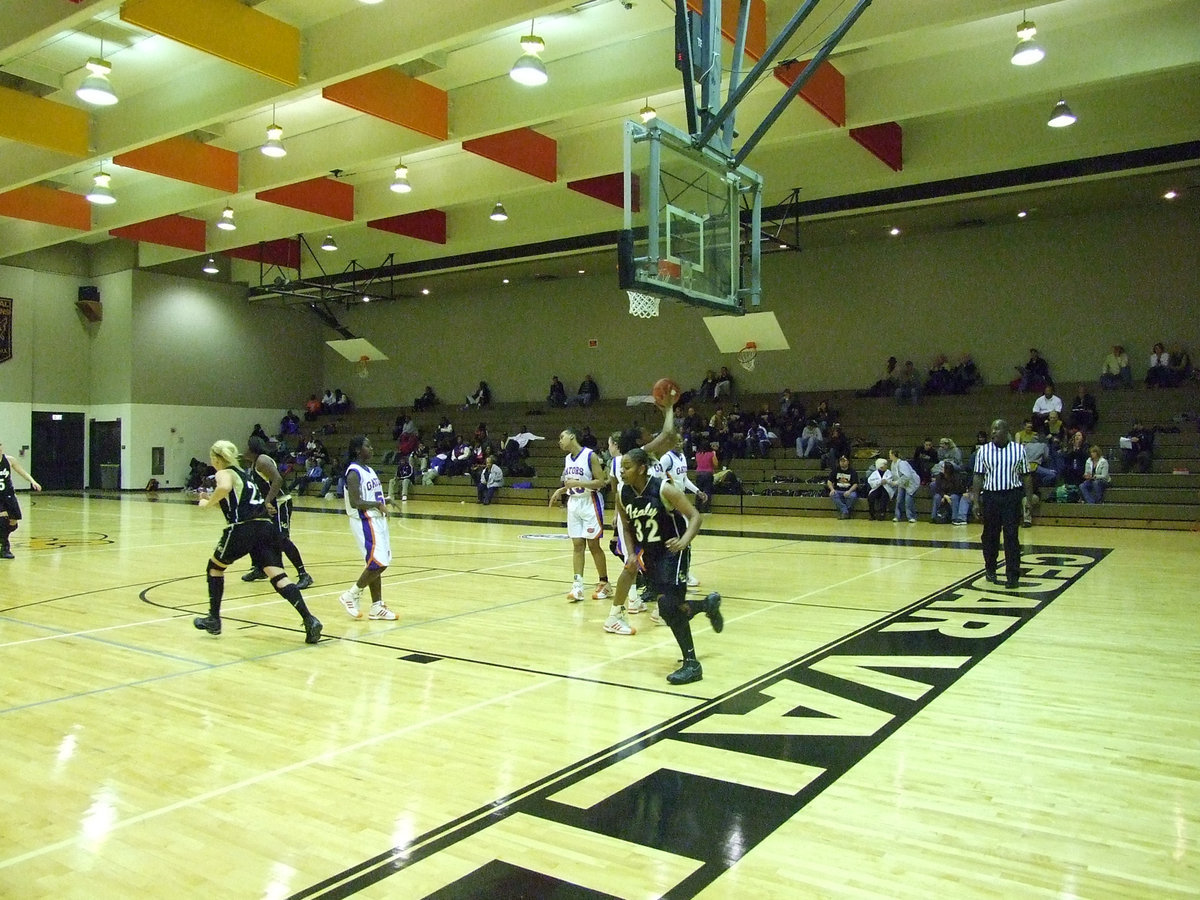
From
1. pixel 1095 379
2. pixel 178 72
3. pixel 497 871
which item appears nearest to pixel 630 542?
pixel 497 871

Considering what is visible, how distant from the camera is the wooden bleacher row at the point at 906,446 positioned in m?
15.6

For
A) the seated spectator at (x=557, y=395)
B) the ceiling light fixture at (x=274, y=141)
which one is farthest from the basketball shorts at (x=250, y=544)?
the seated spectator at (x=557, y=395)

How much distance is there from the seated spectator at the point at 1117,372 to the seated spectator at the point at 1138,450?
2228 millimetres

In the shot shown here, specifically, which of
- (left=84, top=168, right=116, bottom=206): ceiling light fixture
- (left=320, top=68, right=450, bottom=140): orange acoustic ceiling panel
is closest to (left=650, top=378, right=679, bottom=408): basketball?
(left=320, top=68, right=450, bottom=140): orange acoustic ceiling panel

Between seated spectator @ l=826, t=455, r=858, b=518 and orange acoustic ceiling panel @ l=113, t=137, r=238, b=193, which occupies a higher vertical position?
orange acoustic ceiling panel @ l=113, t=137, r=238, b=193

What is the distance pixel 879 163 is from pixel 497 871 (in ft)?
47.6

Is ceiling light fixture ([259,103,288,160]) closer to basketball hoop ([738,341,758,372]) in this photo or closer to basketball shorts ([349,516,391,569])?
basketball shorts ([349,516,391,569])

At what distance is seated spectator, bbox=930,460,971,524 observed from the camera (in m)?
15.9

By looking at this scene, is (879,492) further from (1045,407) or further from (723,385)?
(723,385)

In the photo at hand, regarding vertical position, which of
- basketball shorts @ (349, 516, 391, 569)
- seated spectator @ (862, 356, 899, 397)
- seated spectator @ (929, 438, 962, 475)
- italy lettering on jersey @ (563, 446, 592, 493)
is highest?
seated spectator @ (862, 356, 899, 397)

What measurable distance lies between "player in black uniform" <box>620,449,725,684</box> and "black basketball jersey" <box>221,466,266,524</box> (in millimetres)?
2868

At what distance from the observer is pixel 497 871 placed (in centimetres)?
304

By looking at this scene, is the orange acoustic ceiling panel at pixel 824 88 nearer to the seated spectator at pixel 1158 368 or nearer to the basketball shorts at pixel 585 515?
the basketball shorts at pixel 585 515

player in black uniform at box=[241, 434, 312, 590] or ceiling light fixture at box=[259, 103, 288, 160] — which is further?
ceiling light fixture at box=[259, 103, 288, 160]
